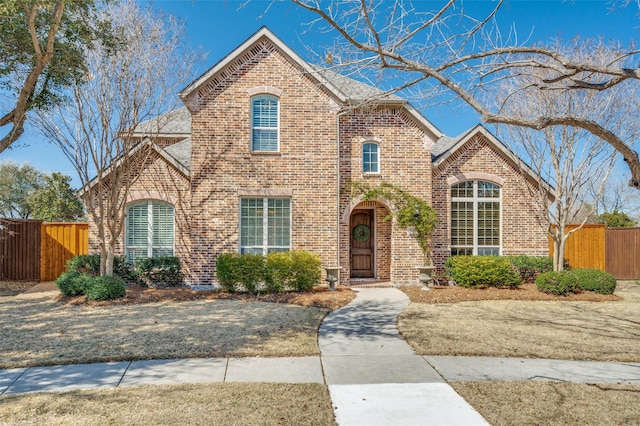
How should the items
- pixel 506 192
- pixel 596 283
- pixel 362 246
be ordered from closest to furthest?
pixel 596 283 < pixel 506 192 < pixel 362 246

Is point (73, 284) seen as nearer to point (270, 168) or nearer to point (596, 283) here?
point (270, 168)

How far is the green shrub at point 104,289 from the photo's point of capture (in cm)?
934

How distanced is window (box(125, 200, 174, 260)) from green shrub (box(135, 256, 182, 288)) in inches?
21.2

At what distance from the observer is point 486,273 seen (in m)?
Answer: 11.5

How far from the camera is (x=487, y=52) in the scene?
5191mm

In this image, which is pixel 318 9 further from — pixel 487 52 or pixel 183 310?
pixel 183 310

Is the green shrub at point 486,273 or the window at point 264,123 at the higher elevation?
the window at point 264,123

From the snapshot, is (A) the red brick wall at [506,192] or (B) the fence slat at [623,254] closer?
(A) the red brick wall at [506,192]

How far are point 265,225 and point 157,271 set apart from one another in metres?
3.52

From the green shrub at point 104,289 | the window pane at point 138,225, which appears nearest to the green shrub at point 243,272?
the green shrub at point 104,289

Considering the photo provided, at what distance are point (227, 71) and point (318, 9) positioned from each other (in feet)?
26.5

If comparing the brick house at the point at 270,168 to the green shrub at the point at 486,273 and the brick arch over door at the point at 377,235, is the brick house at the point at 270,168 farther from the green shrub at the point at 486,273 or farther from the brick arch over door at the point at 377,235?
the green shrub at the point at 486,273

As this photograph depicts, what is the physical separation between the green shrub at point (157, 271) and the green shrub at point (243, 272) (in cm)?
205

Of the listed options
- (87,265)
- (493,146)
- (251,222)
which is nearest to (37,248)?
Answer: (87,265)
